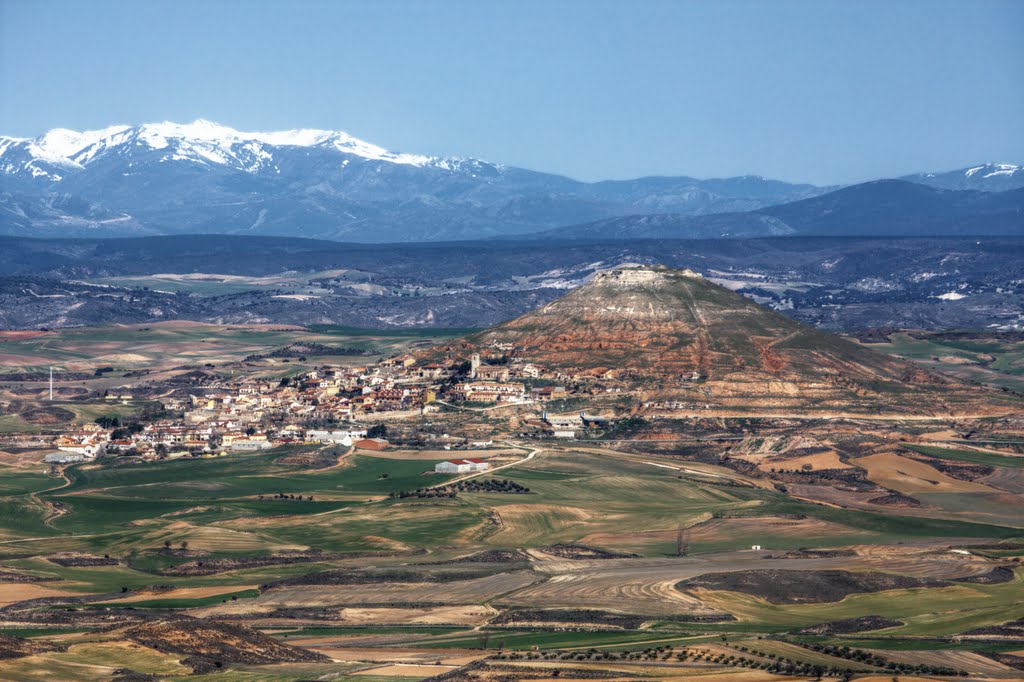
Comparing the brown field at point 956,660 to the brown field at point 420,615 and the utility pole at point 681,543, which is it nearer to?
the brown field at point 420,615

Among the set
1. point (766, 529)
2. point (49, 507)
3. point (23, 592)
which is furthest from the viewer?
point (49, 507)

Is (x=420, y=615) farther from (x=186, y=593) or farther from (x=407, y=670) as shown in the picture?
(x=186, y=593)

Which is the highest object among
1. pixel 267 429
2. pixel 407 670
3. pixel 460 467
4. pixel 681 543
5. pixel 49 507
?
pixel 267 429

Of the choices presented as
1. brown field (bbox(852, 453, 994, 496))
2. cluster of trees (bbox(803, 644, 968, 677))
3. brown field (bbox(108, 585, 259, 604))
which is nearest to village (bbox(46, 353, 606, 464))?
brown field (bbox(852, 453, 994, 496))

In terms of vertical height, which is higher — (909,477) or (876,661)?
(909,477)

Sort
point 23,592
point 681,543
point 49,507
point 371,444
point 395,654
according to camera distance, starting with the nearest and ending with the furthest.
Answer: point 395,654 → point 23,592 → point 681,543 → point 49,507 → point 371,444

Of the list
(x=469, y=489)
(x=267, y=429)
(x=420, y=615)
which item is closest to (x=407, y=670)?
(x=420, y=615)
